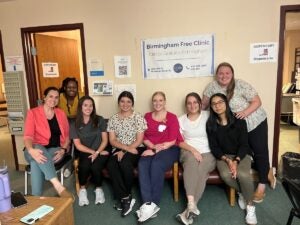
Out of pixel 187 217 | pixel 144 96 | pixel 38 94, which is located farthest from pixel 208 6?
pixel 38 94

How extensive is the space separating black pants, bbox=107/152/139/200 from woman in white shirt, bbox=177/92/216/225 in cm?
53

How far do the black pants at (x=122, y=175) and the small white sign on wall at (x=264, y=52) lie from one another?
5.78 feet

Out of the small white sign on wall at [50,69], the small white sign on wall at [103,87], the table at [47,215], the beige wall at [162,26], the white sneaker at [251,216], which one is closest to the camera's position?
the table at [47,215]

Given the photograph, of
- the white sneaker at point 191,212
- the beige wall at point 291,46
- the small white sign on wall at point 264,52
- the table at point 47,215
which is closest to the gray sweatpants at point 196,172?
the white sneaker at point 191,212

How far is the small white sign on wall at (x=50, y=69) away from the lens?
3609mm

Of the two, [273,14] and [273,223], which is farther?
[273,14]

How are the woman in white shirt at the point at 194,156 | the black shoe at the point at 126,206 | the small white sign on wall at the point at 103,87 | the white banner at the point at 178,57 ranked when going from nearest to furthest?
the woman in white shirt at the point at 194,156 < the black shoe at the point at 126,206 < the white banner at the point at 178,57 < the small white sign on wall at the point at 103,87

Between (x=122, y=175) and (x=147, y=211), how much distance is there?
1.50 feet

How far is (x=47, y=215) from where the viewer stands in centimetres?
154

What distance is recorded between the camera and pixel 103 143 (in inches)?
109

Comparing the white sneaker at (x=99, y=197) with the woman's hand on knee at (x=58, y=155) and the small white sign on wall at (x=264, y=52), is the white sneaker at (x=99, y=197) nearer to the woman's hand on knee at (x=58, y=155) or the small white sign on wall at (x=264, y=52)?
the woman's hand on knee at (x=58, y=155)

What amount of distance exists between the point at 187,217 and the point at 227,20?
207 centimetres

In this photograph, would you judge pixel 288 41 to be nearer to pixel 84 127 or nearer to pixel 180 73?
pixel 180 73

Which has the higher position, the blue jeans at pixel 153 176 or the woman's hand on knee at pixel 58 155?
the woman's hand on knee at pixel 58 155
